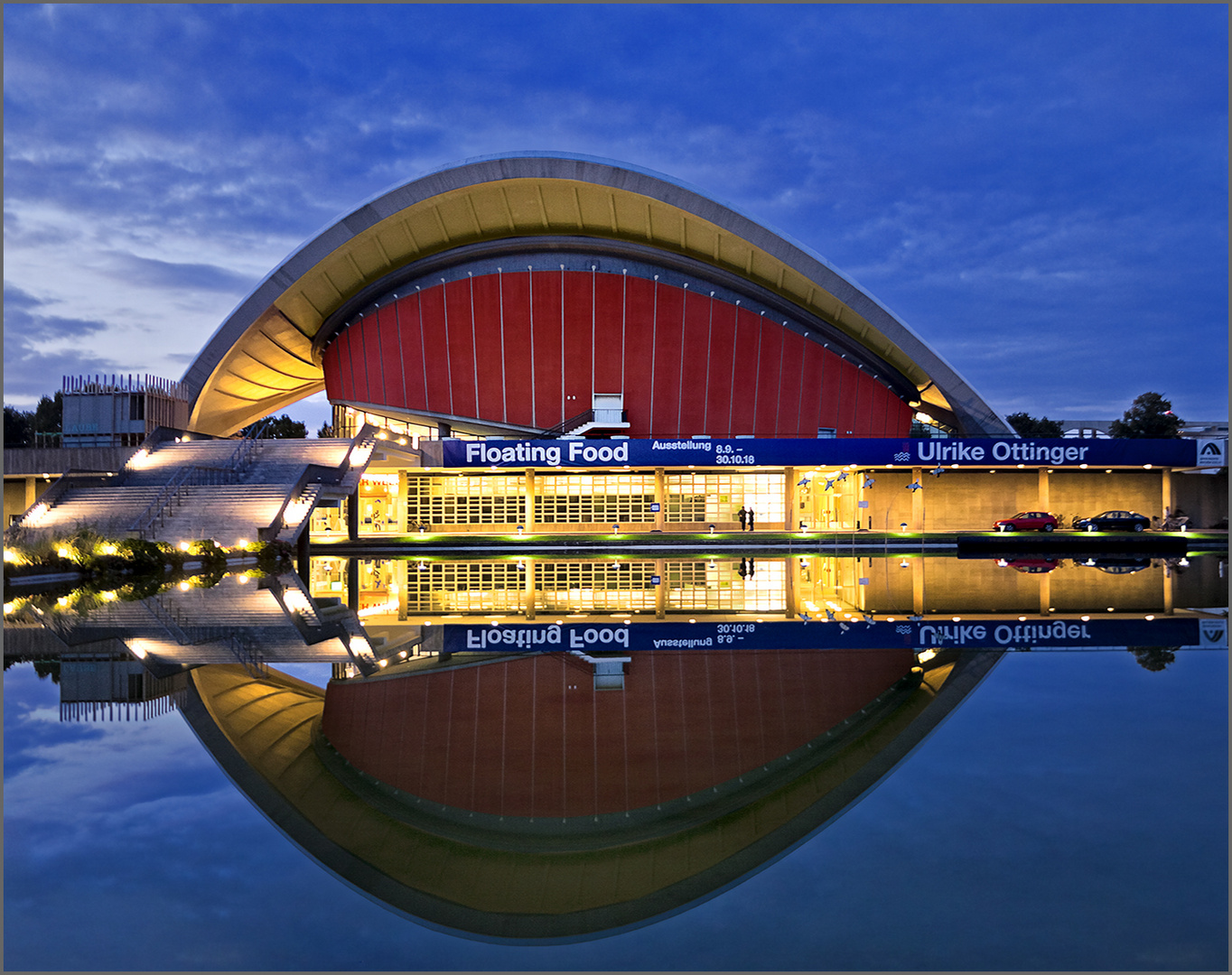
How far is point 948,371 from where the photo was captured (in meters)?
37.8

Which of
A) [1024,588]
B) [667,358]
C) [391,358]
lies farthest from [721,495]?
[1024,588]

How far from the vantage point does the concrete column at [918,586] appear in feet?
48.7

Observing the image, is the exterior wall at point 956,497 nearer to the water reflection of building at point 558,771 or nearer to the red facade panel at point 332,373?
the red facade panel at point 332,373

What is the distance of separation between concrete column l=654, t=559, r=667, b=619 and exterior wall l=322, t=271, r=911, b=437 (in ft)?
57.9

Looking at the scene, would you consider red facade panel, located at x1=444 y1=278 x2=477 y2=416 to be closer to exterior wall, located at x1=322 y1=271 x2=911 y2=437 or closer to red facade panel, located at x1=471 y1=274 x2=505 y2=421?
exterior wall, located at x1=322 y1=271 x2=911 y2=437

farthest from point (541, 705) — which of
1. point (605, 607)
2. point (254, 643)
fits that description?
point (605, 607)

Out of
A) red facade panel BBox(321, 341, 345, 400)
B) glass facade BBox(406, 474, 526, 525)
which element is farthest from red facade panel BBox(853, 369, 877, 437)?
red facade panel BBox(321, 341, 345, 400)

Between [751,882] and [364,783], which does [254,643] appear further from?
[751,882]

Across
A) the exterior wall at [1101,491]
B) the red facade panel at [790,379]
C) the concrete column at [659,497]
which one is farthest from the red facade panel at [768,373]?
the exterior wall at [1101,491]

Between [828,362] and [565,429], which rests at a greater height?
[828,362]

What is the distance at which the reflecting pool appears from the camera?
11.8 feet

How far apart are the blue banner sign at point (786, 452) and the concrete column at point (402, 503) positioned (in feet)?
15.7

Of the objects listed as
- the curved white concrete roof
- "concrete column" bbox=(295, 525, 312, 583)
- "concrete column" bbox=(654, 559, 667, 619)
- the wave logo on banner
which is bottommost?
"concrete column" bbox=(654, 559, 667, 619)

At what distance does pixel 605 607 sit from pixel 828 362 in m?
30.0
